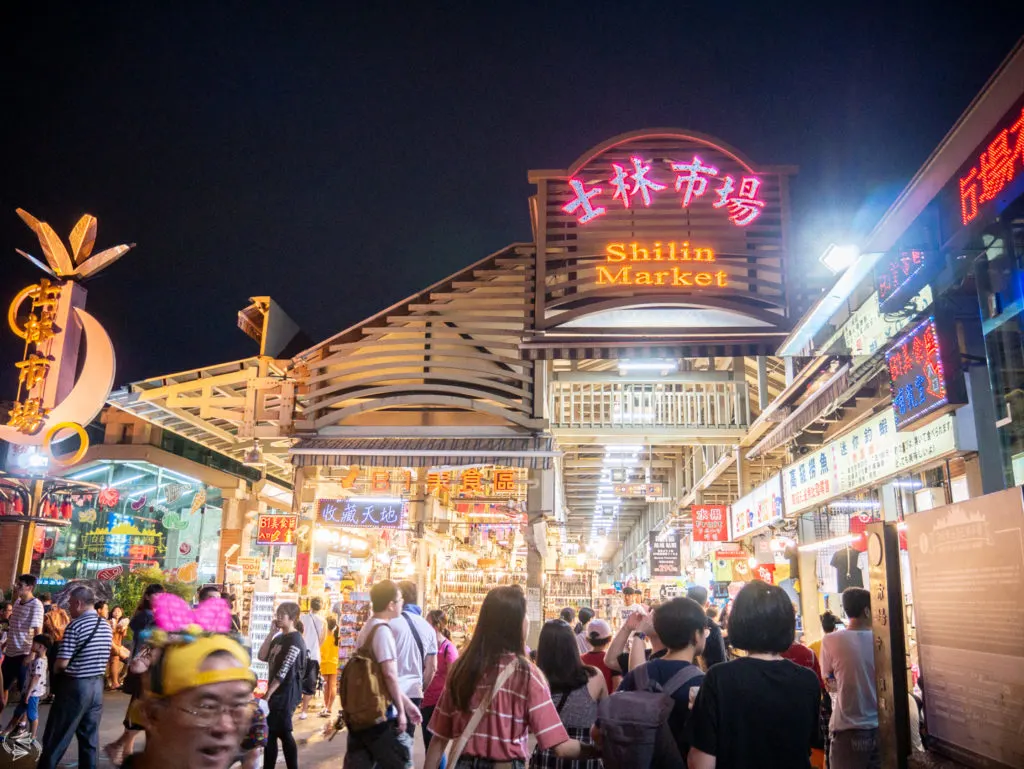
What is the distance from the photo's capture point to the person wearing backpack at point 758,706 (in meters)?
2.95

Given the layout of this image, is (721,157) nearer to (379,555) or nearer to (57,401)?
(57,401)

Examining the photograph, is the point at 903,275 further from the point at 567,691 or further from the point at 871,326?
the point at 567,691

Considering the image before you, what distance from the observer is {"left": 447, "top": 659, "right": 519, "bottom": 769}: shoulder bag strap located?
3.37 meters

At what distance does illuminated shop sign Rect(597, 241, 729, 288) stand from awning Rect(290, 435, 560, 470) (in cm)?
292

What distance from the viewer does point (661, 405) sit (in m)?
14.0

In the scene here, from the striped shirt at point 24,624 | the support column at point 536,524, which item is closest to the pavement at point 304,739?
the striped shirt at point 24,624

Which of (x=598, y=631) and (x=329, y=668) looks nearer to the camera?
(x=598, y=631)

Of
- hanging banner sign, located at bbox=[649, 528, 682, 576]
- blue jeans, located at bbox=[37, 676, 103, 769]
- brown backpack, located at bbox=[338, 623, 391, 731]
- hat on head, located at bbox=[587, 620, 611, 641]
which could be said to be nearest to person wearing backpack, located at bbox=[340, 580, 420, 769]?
brown backpack, located at bbox=[338, 623, 391, 731]

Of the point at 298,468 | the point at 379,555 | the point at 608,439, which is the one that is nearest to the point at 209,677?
the point at 298,468

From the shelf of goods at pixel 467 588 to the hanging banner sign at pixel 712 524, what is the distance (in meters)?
4.15

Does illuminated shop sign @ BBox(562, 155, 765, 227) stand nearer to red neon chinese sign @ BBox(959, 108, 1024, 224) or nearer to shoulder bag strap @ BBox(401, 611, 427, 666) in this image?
red neon chinese sign @ BBox(959, 108, 1024, 224)

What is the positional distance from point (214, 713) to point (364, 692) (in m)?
3.39

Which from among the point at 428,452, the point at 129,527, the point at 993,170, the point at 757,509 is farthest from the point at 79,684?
the point at 129,527

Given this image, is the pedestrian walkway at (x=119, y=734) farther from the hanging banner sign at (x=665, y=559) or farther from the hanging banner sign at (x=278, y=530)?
the hanging banner sign at (x=665, y=559)
